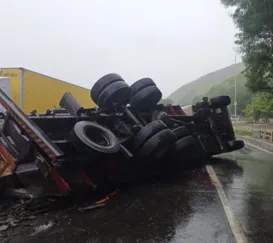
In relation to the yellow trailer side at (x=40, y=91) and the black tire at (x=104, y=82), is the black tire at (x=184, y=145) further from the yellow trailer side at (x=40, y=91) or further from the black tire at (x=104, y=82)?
the yellow trailer side at (x=40, y=91)

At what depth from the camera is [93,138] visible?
264 inches

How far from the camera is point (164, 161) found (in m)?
8.48

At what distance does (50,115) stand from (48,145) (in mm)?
1843

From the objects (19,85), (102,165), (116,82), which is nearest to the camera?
(102,165)

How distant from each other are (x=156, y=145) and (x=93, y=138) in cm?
132

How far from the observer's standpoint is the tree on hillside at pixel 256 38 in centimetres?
1217

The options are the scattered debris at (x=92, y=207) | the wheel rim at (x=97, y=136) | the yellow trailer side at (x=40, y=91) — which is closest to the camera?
the scattered debris at (x=92, y=207)

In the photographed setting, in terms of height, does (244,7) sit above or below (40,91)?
above

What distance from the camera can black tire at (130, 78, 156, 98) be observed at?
926 centimetres

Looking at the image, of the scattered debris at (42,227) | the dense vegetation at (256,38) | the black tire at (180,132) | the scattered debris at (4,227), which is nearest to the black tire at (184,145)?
the black tire at (180,132)

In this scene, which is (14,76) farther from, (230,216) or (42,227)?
(230,216)

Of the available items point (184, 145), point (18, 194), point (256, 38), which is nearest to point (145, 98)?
point (184, 145)

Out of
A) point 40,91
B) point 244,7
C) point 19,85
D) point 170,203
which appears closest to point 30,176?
point 170,203

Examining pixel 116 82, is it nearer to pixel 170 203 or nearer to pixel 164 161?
pixel 164 161
